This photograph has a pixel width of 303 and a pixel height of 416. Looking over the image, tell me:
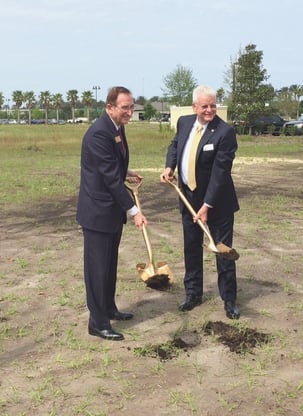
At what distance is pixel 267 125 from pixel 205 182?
31.1 m

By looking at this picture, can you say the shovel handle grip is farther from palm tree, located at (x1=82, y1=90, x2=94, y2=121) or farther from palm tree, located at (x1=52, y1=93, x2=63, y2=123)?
palm tree, located at (x1=52, y1=93, x2=63, y2=123)

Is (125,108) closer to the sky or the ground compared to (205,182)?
closer to the sky

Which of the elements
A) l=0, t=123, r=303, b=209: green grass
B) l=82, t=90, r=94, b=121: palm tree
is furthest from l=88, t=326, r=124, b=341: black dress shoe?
l=82, t=90, r=94, b=121: palm tree

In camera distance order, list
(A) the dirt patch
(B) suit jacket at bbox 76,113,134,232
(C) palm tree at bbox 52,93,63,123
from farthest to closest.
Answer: (C) palm tree at bbox 52,93,63,123, (B) suit jacket at bbox 76,113,134,232, (A) the dirt patch

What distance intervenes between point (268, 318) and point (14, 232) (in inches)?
179

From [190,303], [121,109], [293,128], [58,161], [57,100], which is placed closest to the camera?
[121,109]

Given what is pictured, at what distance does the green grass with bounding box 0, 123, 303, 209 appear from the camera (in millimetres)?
11969

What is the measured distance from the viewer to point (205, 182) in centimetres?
459

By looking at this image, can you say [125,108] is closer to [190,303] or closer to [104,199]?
[104,199]

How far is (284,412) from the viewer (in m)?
3.14

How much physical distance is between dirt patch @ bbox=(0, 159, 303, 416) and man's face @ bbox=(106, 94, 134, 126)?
1.66 metres

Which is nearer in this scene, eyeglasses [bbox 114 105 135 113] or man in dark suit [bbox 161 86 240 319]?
eyeglasses [bbox 114 105 135 113]

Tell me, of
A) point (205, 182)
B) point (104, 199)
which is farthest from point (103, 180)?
point (205, 182)

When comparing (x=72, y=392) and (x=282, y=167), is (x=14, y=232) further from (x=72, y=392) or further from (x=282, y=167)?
(x=282, y=167)
